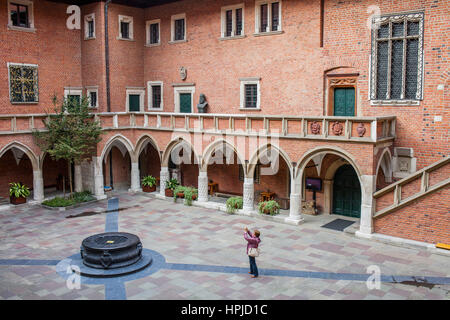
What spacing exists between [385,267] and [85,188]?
16.7 metres

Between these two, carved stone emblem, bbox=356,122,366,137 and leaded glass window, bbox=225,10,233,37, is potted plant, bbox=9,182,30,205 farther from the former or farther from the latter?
carved stone emblem, bbox=356,122,366,137

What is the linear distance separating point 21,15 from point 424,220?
878 inches

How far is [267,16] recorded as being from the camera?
2238 centimetres

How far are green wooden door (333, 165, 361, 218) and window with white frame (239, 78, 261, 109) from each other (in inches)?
216

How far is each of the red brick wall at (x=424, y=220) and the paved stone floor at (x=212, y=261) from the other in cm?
60

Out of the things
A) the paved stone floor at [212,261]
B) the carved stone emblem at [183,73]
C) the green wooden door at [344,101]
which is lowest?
the paved stone floor at [212,261]

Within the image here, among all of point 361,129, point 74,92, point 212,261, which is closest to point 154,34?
point 74,92

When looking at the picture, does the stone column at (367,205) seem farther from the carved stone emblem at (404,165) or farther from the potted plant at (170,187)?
the potted plant at (170,187)

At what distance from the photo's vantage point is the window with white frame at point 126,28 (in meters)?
26.7

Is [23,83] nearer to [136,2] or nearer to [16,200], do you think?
[16,200]

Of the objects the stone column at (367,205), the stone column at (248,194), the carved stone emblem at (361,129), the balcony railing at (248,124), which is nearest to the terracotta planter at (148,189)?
the balcony railing at (248,124)

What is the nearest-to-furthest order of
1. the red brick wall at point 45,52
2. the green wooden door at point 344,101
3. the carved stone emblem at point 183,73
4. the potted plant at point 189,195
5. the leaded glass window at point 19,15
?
the green wooden door at point 344,101 → the potted plant at point 189,195 → the red brick wall at point 45,52 → the leaded glass window at point 19,15 → the carved stone emblem at point 183,73

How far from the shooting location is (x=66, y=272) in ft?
45.9
